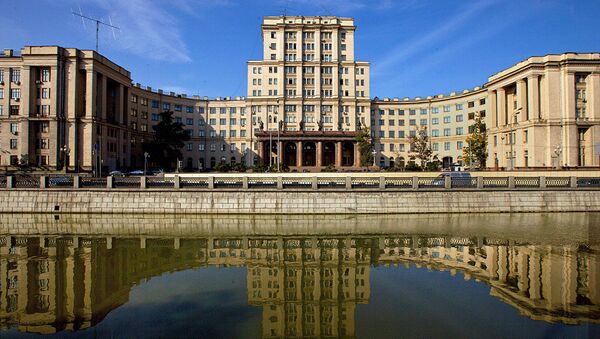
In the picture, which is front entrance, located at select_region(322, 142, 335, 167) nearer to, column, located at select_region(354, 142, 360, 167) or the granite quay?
column, located at select_region(354, 142, 360, 167)

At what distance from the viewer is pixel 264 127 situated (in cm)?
8269

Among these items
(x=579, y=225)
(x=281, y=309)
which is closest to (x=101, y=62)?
(x=281, y=309)

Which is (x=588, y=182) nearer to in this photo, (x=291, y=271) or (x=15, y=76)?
(x=291, y=271)

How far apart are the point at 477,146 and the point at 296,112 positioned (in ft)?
136

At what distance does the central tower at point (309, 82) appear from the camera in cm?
8225

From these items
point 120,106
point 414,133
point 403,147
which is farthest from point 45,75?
point 414,133

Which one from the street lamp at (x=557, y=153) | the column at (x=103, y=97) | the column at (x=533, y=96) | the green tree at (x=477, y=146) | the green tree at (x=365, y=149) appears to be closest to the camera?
the street lamp at (x=557, y=153)

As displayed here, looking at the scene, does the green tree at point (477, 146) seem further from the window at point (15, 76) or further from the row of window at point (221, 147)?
the window at point (15, 76)

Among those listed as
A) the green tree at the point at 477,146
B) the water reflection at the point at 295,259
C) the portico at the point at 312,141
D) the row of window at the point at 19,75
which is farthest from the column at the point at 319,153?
the row of window at the point at 19,75

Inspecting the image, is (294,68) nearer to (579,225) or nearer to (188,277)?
(579,225)

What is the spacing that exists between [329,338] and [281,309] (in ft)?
7.89

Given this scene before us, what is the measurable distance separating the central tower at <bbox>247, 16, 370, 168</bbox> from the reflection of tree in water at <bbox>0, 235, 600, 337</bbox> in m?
61.4

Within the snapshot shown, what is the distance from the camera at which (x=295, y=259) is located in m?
17.2

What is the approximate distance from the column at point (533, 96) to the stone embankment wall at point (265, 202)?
40075 mm
